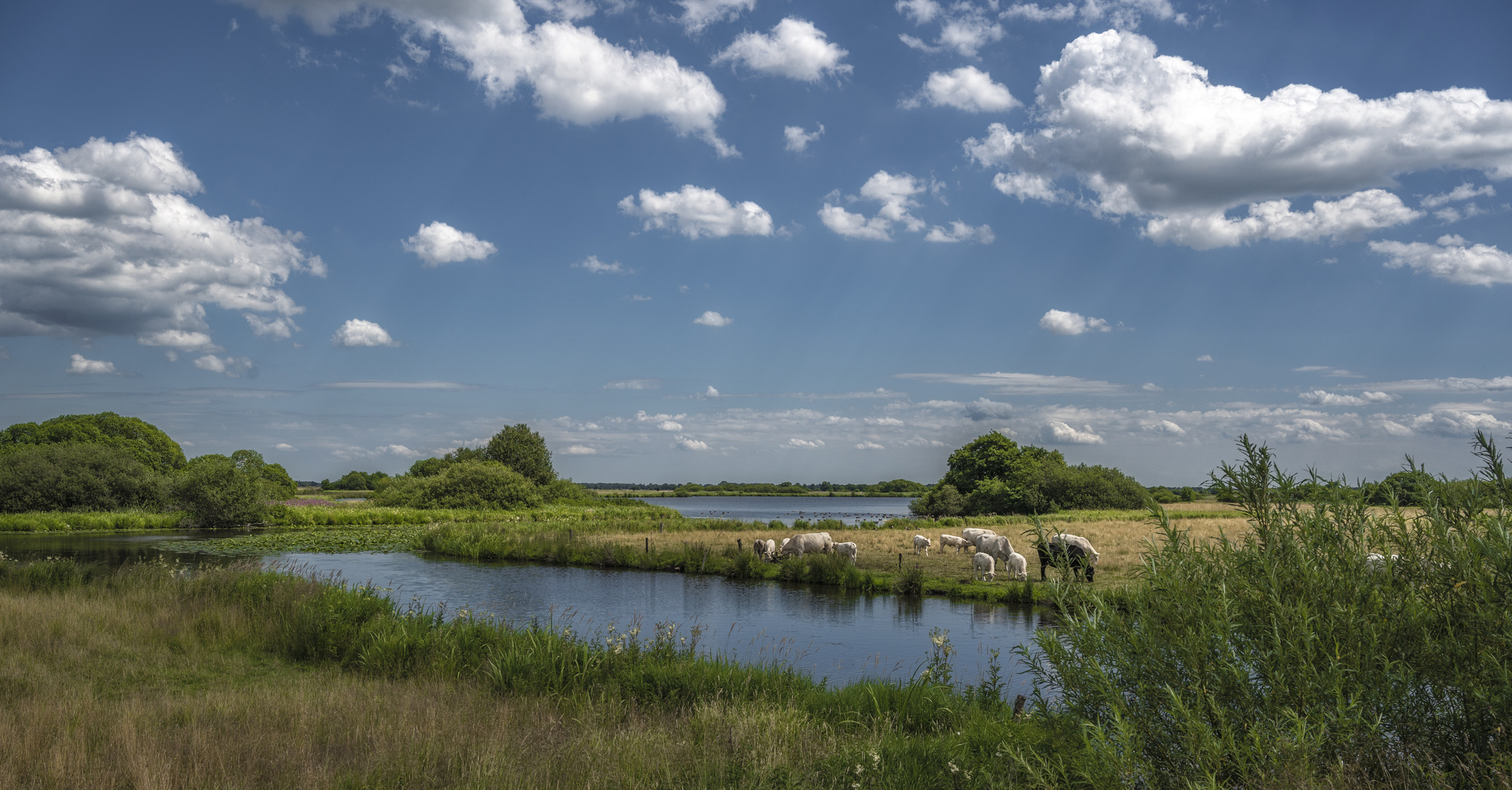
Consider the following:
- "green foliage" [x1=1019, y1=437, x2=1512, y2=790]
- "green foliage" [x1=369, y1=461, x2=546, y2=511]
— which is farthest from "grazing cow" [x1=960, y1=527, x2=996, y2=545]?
"green foliage" [x1=369, y1=461, x2=546, y2=511]

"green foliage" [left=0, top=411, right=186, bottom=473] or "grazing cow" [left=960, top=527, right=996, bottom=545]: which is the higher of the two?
"green foliage" [left=0, top=411, right=186, bottom=473]

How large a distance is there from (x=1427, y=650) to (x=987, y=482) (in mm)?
76881

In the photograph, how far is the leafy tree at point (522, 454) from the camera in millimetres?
81312

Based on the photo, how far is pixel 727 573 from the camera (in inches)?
1174

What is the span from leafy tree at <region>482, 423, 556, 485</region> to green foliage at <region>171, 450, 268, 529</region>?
98.0ft

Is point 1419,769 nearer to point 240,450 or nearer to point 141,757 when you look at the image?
point 141,757

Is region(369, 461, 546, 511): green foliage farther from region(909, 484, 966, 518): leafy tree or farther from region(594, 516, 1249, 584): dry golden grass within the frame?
region(909, 484, 966, 518): leafy tree

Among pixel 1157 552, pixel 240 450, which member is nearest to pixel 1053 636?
pixel 1157 552

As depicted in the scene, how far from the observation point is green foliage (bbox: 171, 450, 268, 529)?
162 ft

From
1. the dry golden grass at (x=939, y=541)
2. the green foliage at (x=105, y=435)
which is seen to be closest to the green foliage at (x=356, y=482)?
the green foliage at (x=105, y=435)

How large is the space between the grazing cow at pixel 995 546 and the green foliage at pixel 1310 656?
25840 mm

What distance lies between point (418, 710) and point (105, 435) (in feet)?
293

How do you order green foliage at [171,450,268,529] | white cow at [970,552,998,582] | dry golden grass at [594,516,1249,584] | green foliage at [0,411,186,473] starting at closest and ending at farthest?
white cow at [970,552,998,582] → dry golden grass at [594,516,1249,584] → green foliage at [171,450,268,529] → green foliage at [0,411,186,473]

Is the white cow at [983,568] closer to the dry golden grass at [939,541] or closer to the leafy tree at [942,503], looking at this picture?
the dry golden grass at [939,541]
